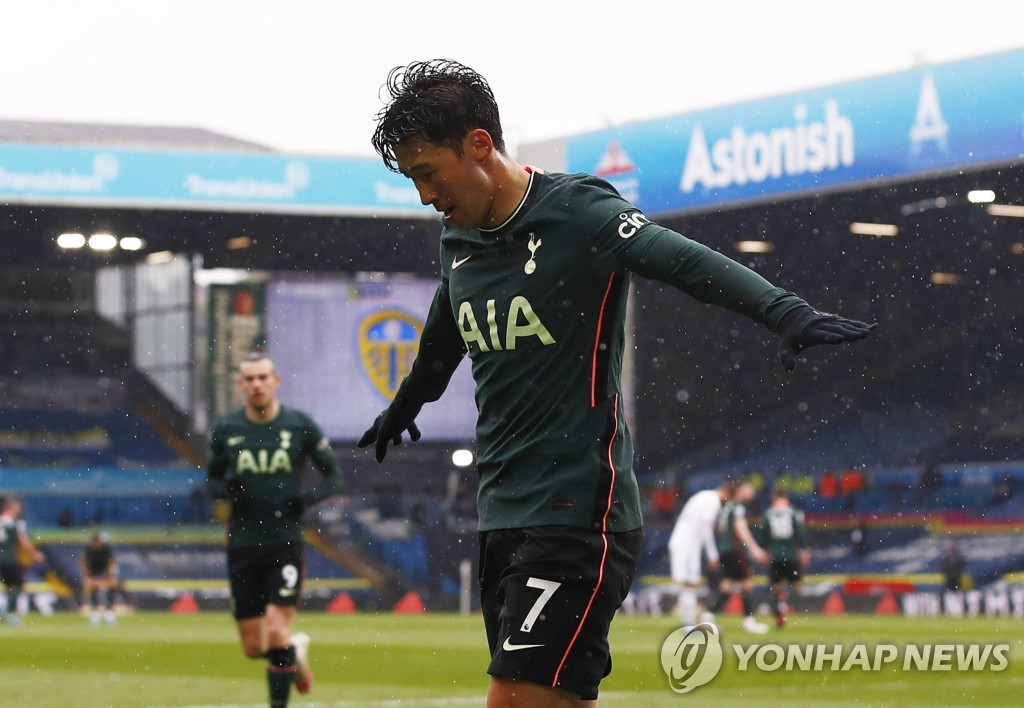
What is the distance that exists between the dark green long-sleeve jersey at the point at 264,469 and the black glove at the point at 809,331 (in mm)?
6087

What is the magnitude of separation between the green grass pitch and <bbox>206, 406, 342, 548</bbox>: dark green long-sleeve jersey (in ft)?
5.74

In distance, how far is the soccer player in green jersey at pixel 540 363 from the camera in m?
3.62

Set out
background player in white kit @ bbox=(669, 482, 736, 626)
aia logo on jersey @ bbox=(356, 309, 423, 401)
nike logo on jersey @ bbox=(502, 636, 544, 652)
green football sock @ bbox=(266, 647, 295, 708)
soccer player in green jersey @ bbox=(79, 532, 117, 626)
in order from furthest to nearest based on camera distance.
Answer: aia logo on jersey @ bbox=(356, 309, 423, 401), soccer player in green jersey @ bbox=(79, 532, 117, 626), background player in white kit @ bbox=(669, 482, 736, 626), green football sock @ bbox=(266, 647, 295, 708), nike logo on jersey @ bbox=(502, 636, 544, 652)

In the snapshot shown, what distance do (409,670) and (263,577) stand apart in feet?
15.4

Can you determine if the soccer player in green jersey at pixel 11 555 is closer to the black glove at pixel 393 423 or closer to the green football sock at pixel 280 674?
the green football sock at pixel 280 674

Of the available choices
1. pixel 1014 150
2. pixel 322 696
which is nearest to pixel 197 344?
pixel 1014 150

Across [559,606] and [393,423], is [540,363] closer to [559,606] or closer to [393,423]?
[559,606]

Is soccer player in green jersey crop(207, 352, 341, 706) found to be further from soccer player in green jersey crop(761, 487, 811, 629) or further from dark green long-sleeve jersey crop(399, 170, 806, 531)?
soccer player in green jersey crop(761, 487, 811, 629)

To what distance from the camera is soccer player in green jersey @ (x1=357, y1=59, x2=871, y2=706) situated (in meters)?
3.62

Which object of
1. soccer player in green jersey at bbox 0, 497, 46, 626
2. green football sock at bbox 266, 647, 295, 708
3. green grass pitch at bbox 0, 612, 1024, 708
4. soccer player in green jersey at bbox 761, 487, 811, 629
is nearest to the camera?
green football sock at bbox 266, 647, 295, 708

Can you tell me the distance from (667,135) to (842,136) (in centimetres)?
340

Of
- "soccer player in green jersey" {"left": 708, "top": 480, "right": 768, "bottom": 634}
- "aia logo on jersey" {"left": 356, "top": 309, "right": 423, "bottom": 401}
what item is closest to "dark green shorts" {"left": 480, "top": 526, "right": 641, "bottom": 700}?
"soccer player in green jersey" {"left": 708, "top": 480, "right": 768, "bottom": 634}

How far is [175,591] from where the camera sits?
93.5 feet

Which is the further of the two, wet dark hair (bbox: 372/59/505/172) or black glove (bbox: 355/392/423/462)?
black glove (bbox: 355/392/423/462)
